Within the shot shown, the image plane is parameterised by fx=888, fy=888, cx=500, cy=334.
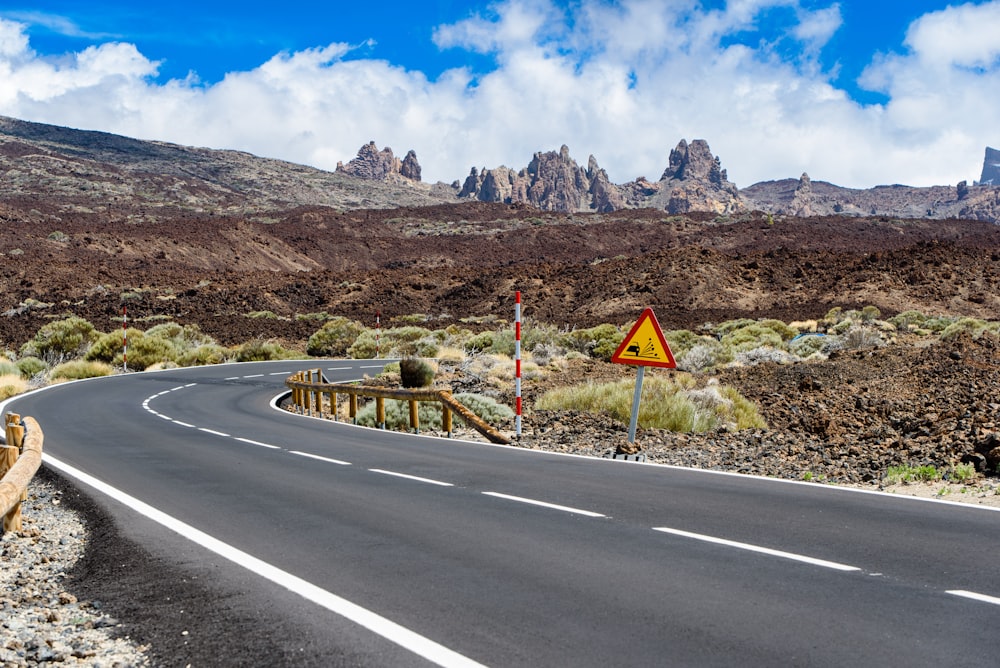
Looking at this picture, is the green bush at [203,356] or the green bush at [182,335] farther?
the green bush at [182,335]

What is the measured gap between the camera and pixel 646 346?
11930mm

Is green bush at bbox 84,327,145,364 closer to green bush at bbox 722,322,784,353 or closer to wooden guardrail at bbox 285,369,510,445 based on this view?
wooden guardrail at bbox 285,369,510,445

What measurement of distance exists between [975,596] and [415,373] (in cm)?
1820

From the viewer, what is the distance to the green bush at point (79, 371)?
32.5m

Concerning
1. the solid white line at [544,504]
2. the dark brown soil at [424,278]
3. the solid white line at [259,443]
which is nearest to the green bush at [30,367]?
the dark brown soil at [424,278]

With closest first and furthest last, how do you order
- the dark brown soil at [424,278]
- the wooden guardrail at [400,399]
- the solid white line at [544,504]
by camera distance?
the solid white line at [544,504] < the wooden guardrail at [400,399] < the dark brown soil at [424,278]

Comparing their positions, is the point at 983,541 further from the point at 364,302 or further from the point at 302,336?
the point at 364,302

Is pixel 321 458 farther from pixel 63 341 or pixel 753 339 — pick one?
pixel 63 341

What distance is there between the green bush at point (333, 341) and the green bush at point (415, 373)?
2177 cm

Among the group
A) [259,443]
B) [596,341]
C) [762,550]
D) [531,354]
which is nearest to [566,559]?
[762,550]

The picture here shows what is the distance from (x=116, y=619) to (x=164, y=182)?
418ft

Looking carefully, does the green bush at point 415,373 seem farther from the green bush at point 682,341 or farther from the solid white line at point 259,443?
the green bush at point 682,341

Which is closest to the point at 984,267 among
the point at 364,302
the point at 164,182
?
the point at 364,302

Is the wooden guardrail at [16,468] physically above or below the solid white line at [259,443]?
above
